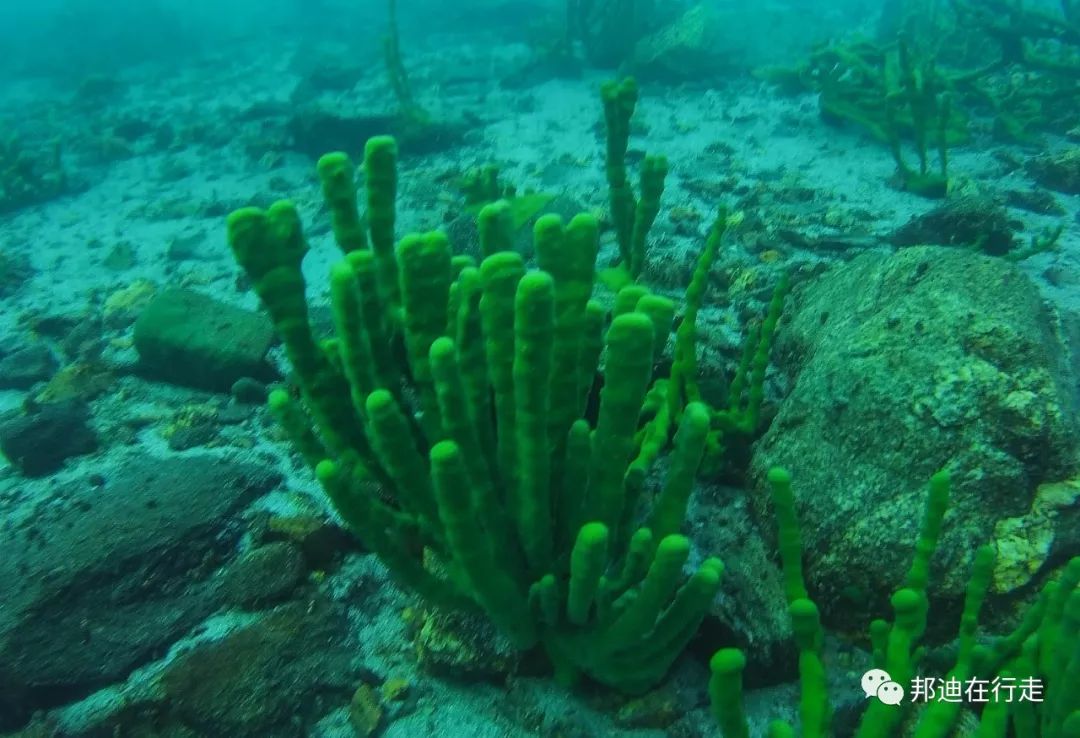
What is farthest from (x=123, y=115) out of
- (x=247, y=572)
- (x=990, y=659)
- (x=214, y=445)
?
(x=990, y=659)

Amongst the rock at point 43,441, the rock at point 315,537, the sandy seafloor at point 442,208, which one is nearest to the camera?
the sandy seafloor at point 442,208

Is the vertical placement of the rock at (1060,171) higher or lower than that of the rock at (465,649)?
higher

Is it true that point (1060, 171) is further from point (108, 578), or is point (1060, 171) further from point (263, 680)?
point (108, 578)

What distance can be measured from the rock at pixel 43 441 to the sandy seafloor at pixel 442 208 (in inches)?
3.0

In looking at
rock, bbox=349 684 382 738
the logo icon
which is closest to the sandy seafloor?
rock, bbox=349 684 382 738

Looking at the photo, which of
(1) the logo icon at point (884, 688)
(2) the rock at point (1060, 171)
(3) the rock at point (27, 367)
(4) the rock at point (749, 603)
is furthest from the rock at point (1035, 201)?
(3) the rock at point (27, 367)

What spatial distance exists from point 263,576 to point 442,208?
14.8 ft

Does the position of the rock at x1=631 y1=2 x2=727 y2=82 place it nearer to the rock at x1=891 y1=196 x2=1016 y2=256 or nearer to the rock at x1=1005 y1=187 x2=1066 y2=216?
the rock at x1=1005 y1=187 x2=1066 y2=216

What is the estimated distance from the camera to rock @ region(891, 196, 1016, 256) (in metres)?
4.94

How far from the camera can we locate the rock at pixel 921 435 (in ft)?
7.64

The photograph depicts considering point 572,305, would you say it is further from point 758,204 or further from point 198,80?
point 198,80

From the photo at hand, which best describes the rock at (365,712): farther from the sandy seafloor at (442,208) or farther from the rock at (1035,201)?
the rock at (1035,201)

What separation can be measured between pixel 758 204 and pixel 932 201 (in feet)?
5.03

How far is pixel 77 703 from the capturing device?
2510 millimetres
